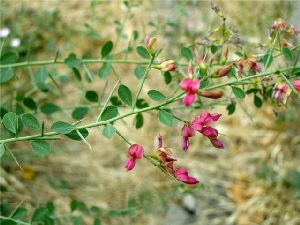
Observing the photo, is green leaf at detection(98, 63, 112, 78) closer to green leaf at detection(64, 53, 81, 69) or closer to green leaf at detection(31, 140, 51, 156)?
green leaf at detection(64, 53, 81, 69)

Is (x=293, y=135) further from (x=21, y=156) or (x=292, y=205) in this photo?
(x=21, y=156)

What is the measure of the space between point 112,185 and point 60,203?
11.7 inches

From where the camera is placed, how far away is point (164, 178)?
8.44 feet

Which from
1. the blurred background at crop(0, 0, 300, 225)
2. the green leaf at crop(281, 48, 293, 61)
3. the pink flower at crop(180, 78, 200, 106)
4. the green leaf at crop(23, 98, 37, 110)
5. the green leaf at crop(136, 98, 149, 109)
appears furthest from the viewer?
the blurred background at crop(0, 0, 300, 225)

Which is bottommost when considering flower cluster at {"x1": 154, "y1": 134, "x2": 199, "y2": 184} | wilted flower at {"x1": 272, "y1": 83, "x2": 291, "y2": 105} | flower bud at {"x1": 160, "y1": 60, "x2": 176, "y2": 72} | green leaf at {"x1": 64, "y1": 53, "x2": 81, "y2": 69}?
flower cluster at {"x1": 154, "y1": 134, "x2": 199, "y2": 184}

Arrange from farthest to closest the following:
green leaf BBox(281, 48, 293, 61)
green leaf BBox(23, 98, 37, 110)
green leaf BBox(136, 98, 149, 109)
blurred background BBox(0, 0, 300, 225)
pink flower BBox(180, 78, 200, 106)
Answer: blurred background BBox(0, 0, 300, 225) → green leaf BBox(23, 98, 37, 110) → green leaf BBox(136, 98, 149, 109) → green leaf BBox(281, 48, 293, 61) → pink flower BBox(180, 78, 200, 106)

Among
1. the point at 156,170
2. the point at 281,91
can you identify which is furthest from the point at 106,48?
the point at 156,170

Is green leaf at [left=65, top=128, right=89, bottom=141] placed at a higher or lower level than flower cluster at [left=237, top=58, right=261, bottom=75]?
lower

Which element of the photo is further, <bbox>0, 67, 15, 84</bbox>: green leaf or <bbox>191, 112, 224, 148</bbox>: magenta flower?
<bbox>0, 67, 15, 84</bbox>: green leaf

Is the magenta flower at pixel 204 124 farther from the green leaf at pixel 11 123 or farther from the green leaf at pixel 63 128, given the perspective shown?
the green leaf at pixel 11 123

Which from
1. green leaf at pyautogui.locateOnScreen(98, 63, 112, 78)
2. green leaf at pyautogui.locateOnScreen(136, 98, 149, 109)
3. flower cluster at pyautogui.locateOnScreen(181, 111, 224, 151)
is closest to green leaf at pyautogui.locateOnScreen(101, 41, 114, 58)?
green leaf at pyautogui.locateOnScreen(98, 63, 112, 78)

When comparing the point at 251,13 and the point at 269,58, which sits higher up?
the point at 251,13

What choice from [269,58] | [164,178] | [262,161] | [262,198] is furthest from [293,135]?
[269,58]

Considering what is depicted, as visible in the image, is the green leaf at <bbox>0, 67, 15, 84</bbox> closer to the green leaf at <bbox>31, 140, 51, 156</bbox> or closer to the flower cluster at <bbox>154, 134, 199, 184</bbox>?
the green leaf at <bbox>31, 140, 51, 156</bbox>
